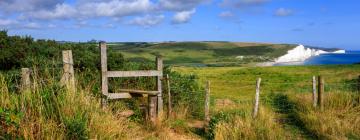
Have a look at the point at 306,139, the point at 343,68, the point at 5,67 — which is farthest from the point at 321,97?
the point at 343,68

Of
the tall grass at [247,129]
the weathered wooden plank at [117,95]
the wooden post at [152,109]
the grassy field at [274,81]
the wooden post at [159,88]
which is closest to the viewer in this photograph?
the tall grass at [247,129]

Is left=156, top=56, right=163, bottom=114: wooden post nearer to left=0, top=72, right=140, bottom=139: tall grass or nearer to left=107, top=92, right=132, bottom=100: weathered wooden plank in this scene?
left=107, top=92, right=132, bottom=100: weathered wooden plank

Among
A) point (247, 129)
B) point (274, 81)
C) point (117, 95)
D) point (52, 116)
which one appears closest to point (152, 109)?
point (117, 95)

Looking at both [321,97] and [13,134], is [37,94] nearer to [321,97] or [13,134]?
[13,134]

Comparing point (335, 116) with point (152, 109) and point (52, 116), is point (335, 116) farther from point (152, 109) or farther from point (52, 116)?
point (52, 116)

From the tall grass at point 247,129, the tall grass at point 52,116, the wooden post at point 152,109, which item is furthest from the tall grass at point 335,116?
the tall grass at point 52,116

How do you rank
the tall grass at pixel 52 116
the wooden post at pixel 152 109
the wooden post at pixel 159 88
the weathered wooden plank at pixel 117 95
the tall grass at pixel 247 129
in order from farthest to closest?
the wooden post at pixel 159 88 < the weathered wooden plank at pixel 117 95 < the wooden post at pixel 152 109 < the tall grass at pixel 247 129 < the tall grass at pixel 52 116

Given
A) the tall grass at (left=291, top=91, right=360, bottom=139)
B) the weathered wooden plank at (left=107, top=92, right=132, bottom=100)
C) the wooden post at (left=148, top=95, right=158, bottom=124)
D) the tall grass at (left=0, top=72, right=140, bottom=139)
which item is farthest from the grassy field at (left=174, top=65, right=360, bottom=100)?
the tall grass at (left=0, top=72, right=140, bottom=139)

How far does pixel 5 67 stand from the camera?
1933 centimetres

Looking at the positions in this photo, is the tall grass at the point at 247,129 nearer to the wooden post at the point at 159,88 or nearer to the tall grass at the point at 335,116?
the tall grass at the point at 335,116

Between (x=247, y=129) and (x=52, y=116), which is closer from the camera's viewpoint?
(x=52, y=116)

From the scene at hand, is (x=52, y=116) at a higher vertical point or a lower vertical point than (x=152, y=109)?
higher

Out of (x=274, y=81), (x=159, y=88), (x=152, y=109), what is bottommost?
(x=274, y=81)

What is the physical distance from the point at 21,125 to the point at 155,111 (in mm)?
5913
